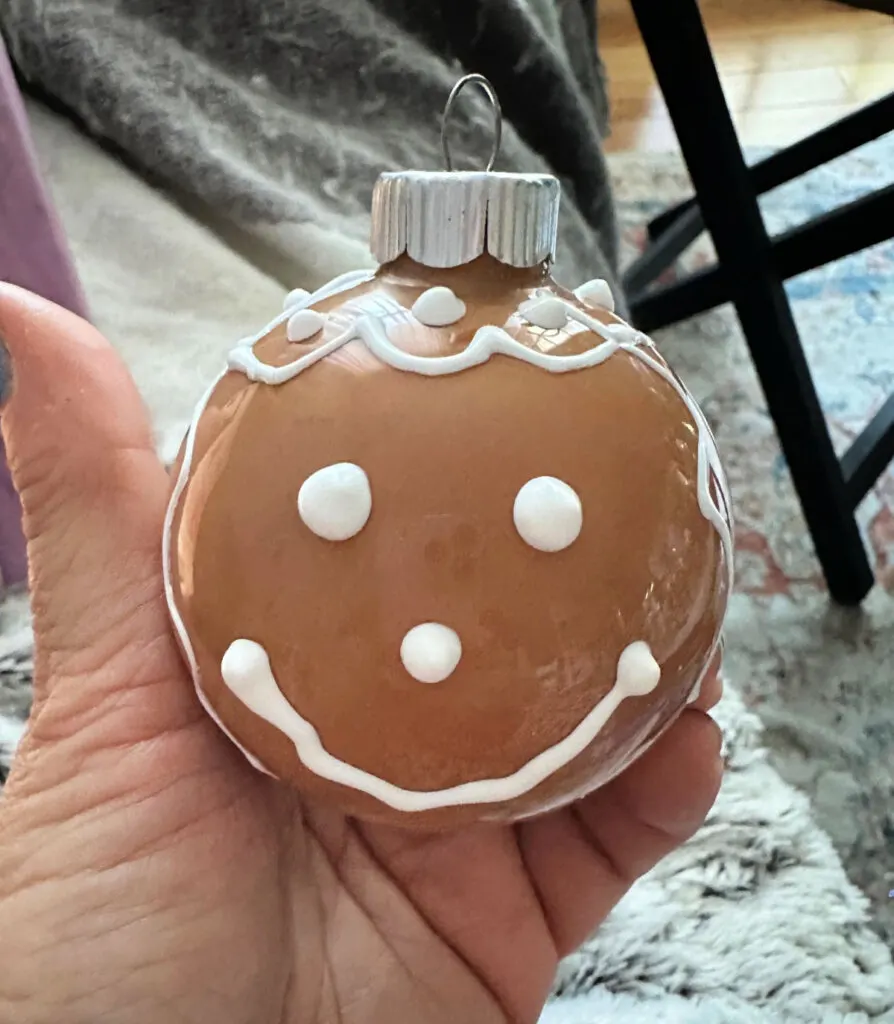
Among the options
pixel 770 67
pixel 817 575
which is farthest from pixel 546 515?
pixel 770 67

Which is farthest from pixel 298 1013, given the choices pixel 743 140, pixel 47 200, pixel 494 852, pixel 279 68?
pixel 743 140

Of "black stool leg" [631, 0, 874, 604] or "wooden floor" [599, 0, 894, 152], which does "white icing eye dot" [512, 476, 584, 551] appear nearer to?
"black stool leg" [631, 0, 874, 604]

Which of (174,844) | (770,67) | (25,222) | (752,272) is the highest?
(25,222)

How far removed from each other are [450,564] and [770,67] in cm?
208

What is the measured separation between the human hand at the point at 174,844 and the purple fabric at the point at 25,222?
0.22 meters

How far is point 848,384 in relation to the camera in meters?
1.29

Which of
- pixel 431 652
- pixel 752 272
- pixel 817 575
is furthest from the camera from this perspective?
pixel 817 575

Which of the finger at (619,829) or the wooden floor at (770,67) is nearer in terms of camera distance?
the finger at (619,829)

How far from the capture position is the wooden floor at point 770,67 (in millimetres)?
1896

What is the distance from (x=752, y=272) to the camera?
3.06 ft

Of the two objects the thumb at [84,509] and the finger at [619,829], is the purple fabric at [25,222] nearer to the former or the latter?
the thumb at [84,509]

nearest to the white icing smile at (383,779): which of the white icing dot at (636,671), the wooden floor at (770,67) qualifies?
the white icing dot at (636,671)

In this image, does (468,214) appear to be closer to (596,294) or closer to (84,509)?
(596,294)

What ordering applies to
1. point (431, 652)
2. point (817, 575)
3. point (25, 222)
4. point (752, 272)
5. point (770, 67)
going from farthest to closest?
1. point (770, 67)
2. point (817, 575)
3. point (752, 272)
4. point (25, 222)
5. point (431, 652)
